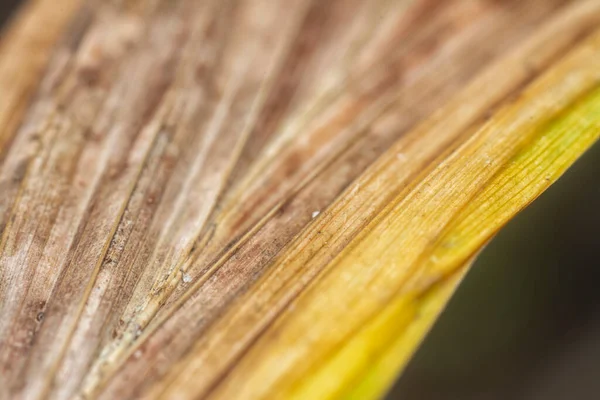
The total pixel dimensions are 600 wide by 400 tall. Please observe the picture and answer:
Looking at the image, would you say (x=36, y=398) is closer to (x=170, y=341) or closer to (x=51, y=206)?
(x=170, y=341)

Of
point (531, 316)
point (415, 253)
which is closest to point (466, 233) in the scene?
point (415, 253)

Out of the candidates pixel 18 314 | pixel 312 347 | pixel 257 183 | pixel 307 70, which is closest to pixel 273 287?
pixel 312 347

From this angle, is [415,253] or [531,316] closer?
[415,253]

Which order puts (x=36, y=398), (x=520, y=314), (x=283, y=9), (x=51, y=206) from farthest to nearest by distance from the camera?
(x=283, y=9) < (x=520, y=314) < (x=51, y=206) < (x=36, y=398)

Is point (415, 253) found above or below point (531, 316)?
above

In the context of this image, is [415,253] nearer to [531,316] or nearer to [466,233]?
[466,233]

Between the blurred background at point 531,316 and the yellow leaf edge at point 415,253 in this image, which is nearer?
the yellow leaf edge at point 415,253

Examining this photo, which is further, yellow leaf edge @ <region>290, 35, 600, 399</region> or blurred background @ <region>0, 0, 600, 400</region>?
blurred background @ <region>0, 0, 600, 400</region>

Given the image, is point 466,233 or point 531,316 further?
point 531,316
